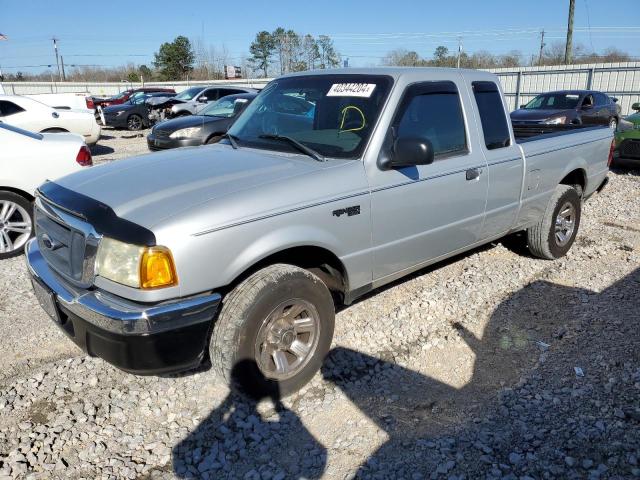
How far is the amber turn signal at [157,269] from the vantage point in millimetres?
2426

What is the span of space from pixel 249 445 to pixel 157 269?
108cm

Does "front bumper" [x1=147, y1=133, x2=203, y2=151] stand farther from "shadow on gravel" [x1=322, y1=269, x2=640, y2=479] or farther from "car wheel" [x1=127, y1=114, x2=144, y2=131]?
"car wheel" [x1=127, y1=114, x2=144, y2=131]

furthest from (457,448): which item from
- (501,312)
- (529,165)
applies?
(529,165)

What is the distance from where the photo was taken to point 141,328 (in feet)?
7.89

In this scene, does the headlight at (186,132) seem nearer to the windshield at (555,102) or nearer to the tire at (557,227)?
the tire at (557,227)

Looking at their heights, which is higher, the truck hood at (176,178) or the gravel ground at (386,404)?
the truck hood at (176,178)

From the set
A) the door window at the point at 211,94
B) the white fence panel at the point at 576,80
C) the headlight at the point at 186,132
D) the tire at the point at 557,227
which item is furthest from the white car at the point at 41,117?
the white fence panel at the point at 576,80

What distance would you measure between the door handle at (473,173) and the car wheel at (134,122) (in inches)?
766

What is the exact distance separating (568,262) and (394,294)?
2.14 meters

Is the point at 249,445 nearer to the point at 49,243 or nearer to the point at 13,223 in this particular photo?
the point at 49,243

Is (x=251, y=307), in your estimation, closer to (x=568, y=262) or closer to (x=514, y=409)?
(x=514, y=409)

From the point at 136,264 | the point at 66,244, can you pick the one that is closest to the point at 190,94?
the point at 66,244

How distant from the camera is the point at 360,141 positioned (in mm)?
3293

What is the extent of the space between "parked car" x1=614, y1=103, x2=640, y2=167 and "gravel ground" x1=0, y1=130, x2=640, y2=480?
6.70 meters
